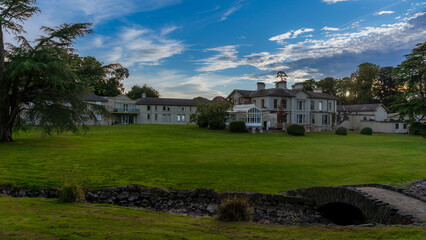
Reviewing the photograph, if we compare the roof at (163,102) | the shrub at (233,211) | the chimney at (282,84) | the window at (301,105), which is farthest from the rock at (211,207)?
the roof at (163,102)

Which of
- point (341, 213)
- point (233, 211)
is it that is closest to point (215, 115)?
point (341, 213)

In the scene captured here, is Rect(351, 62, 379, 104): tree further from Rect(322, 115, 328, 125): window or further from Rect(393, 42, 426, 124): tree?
Rect(393, 42, 426, 124): tree

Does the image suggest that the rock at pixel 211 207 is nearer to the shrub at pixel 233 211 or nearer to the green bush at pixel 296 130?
the shrub at pixel 233 211

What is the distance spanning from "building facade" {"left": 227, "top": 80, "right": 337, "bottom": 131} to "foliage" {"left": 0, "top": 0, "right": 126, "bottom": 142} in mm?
32836

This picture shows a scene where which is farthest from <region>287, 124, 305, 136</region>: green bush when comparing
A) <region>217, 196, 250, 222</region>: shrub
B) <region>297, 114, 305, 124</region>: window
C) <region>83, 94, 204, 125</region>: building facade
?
<region>217, 196, 250, 222</region>: shrub

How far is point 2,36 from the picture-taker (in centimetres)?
2580

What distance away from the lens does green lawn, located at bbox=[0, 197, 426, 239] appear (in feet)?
19.0

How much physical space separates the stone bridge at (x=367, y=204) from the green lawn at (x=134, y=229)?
2789mm

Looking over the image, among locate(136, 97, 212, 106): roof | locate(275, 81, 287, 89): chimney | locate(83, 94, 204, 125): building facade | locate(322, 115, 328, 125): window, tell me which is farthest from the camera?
locate(136, 97, 212, 106): roof

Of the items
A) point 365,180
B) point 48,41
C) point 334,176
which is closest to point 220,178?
point 334,176

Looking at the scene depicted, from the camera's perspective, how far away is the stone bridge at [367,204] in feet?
29.0

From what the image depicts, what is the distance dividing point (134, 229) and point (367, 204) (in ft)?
26.2

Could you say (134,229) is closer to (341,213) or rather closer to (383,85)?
(341,213)

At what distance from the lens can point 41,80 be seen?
25.5 metres
